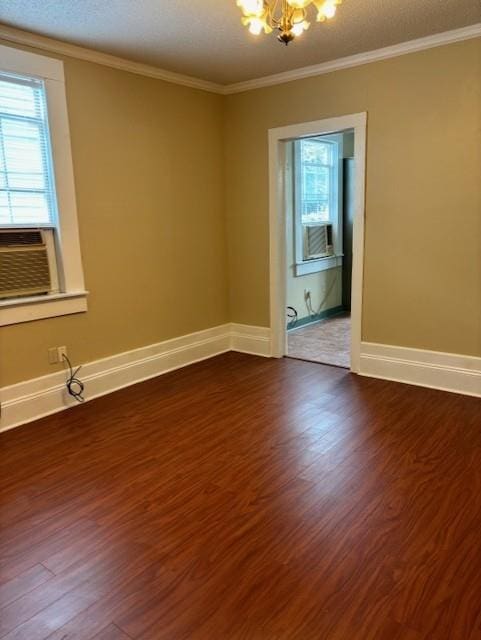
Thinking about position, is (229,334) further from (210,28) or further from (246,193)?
(210,28)

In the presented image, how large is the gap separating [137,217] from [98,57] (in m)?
1.15

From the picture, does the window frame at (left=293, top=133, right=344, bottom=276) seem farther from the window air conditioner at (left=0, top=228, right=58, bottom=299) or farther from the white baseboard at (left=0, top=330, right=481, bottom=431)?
the window air conditioner at (left=0, top=228, right=58, bottom=299)

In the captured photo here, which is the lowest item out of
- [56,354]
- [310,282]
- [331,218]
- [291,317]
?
[291,317]

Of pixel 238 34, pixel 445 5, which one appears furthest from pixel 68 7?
pixel 445 5

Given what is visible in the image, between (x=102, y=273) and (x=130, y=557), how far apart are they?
2247 millimetres

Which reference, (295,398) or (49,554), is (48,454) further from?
(295,398)

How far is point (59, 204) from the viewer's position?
3.24 m

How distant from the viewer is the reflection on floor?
4.45m

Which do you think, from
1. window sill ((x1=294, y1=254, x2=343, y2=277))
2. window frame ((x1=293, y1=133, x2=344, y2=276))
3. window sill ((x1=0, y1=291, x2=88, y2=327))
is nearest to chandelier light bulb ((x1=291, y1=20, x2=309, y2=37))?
window sill ((x1=0, y1=291, x2=88, y2=327))

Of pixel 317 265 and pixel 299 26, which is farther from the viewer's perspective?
pixel 317 265

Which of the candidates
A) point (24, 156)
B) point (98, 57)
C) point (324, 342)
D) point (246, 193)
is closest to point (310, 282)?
point (324, 342)

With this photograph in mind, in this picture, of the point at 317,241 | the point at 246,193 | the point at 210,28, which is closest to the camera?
the point at 210,28

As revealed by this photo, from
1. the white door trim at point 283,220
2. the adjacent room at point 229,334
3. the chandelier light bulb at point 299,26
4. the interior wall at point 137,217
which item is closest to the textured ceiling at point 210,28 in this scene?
the adjacent room at point 229,334

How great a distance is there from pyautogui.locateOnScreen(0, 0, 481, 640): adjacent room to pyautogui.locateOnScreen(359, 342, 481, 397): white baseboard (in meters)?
0.02
